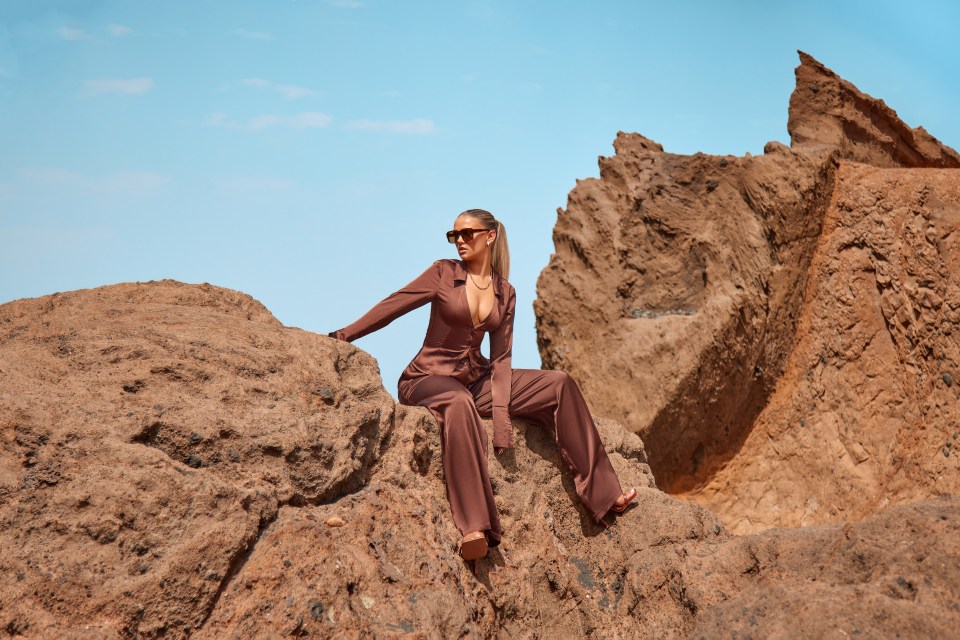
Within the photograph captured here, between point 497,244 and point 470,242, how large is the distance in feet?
0.51

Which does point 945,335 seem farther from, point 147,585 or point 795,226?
point 147,585

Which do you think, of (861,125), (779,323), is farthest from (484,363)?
(861,125)

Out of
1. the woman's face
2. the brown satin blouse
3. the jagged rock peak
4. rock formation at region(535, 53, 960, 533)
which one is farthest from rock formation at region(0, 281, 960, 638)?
the jagged rock peak

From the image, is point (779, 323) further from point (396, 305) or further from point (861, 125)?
point (396, 305)

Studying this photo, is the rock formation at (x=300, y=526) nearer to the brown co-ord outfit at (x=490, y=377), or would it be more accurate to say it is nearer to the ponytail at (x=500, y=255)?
the brown co-ord outfit at (x=490, y=377)

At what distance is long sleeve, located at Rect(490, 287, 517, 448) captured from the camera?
5086 millimetres

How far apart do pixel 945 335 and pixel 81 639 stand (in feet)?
18.9

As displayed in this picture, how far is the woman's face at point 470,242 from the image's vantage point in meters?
5.32

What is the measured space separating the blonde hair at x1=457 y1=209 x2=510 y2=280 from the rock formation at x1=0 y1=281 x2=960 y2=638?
28.9 inches

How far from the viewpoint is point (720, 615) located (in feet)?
14.9

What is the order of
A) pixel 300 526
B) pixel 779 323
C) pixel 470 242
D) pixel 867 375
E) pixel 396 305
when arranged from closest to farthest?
1. pixel 300 526
2. pixel 396 305
3. pixel 470 242
4. pixel 867 375
5. pixel 779 323

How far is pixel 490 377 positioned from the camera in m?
5.27

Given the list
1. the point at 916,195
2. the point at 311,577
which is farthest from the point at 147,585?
the point at 916,195

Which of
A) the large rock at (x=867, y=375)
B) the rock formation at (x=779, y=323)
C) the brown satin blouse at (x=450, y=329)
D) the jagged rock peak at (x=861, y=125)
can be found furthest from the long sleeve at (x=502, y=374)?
the jagged rock peak at (x=861, y=125)
